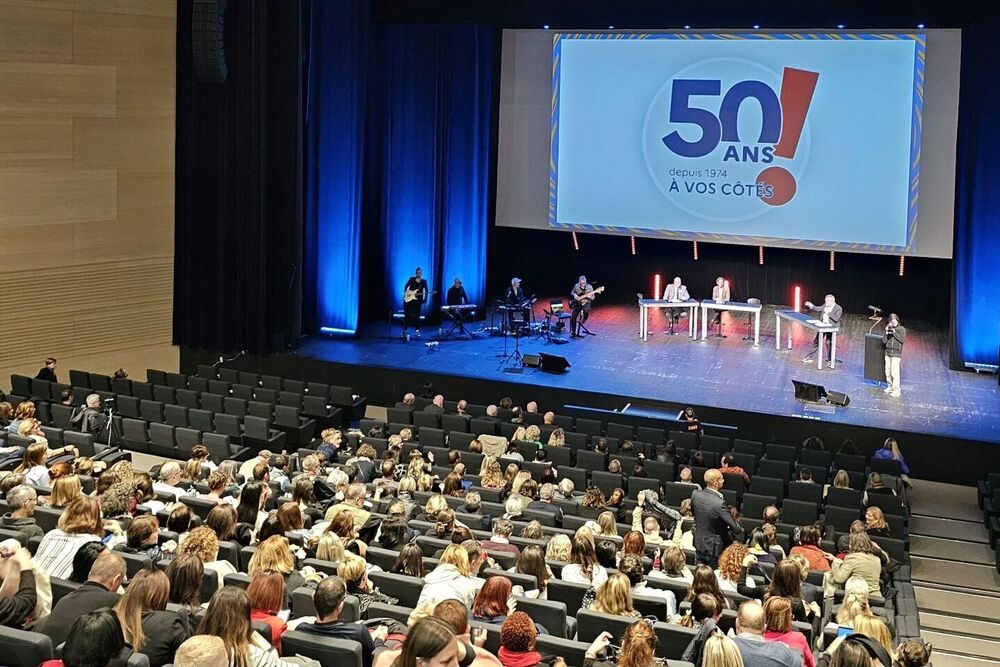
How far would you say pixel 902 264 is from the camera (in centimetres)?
1861

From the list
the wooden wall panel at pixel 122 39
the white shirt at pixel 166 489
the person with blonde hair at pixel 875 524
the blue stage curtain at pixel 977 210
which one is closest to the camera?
the white shirt at pixel 166 489

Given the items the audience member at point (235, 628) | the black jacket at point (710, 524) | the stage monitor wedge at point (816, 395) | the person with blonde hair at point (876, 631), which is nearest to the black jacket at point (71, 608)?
the audience member at point (235, 628)

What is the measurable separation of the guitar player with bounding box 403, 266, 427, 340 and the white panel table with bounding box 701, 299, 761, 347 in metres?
4.59

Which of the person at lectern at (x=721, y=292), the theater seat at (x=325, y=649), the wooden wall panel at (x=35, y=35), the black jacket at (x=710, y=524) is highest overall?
the wooden wall panel at (x=35, y=35)

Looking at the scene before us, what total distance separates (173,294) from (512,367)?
20.7 ft

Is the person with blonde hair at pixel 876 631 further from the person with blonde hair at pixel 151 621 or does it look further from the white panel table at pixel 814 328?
the white panel table at pixel 814 328

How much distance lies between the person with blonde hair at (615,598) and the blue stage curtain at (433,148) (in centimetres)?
1351

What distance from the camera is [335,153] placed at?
19.2 meters

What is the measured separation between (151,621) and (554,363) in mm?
11614

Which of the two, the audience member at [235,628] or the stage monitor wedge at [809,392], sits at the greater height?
the audience member at [235,628]

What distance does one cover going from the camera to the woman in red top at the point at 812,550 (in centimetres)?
898

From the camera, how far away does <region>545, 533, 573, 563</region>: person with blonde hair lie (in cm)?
795

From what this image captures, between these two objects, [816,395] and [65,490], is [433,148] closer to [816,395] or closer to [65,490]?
[816,395]

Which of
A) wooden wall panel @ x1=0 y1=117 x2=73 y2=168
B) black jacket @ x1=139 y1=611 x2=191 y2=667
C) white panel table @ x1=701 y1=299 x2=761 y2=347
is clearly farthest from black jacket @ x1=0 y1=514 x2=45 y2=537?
white panel table @ x1=701 y1=299 x2=761 y2=347
